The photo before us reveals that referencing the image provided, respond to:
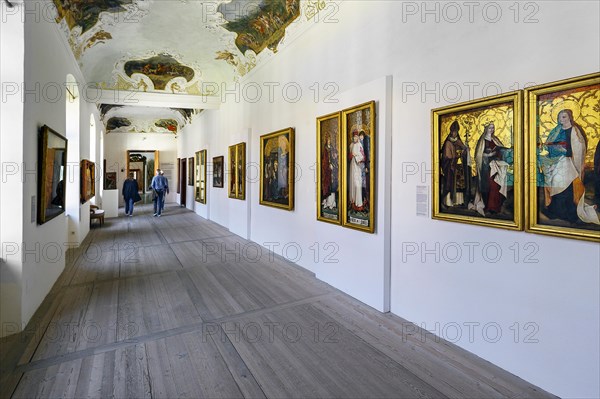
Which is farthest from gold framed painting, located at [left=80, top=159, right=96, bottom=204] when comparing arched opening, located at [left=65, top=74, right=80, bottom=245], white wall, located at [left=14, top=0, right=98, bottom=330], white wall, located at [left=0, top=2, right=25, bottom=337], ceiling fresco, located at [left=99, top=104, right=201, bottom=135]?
ceiling fresco, located at [left=99, top=104, right=201, bottom=135]

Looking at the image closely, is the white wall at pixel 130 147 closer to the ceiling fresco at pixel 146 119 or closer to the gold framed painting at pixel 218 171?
the ceiling fresco at pixel 146 119

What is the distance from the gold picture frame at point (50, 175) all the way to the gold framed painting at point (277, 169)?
4822 mm

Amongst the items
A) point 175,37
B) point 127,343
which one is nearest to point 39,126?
point 127,343

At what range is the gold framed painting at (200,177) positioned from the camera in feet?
57.6

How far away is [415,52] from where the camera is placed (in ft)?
15.8

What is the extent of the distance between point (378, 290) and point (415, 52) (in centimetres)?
373

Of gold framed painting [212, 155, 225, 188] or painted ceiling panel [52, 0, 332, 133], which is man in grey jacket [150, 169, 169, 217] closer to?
gold framed painting [212, 155, 225, 188]

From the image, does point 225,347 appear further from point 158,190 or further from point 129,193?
point 129,193

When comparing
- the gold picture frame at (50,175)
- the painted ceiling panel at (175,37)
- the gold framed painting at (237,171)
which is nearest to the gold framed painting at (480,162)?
the painted ceiling panel at (175,37)

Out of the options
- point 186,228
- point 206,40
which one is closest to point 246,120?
point 206,40

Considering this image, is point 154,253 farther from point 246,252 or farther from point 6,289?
point 6,289

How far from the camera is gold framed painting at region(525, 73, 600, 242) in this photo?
3012mm

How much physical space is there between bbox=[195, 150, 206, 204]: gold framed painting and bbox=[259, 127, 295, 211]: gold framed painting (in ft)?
27.9

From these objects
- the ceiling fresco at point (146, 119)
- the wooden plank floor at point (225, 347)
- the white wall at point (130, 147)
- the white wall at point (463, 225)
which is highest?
the ceiling fresco at point (146, 119)
